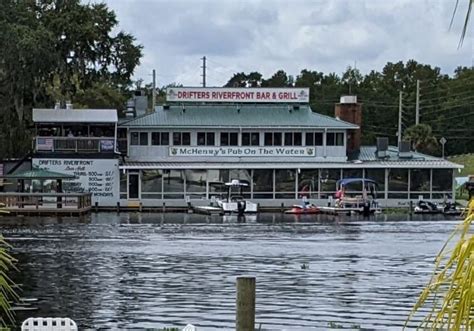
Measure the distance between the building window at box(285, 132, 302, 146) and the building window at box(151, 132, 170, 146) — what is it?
7823 mm

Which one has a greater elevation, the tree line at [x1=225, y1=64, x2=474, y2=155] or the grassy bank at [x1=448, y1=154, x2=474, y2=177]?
the tree line at [x1=225, y1=64, x2=474, y2=155]

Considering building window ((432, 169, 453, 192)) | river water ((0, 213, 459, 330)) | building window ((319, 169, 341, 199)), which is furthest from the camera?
building window ((432, 169, 453, 192))

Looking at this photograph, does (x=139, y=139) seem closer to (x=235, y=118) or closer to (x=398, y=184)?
(x=235, y=118)

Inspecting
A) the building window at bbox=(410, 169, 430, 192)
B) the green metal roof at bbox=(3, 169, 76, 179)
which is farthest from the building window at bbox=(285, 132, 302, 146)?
the green metal roof at bbox=(3, 169, 76, 179)

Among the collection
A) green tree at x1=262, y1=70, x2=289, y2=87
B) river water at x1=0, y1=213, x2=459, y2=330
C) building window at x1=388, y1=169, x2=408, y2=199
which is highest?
green tree at x1=262, y1=70, x2=289, y2=87

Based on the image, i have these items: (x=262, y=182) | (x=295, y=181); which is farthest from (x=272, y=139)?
(x=295, y=181)

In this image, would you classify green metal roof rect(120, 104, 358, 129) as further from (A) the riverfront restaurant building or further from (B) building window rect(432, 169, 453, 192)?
(B) building window rect(432, 169, 453, 192)

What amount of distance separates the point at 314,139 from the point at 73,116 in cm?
1570

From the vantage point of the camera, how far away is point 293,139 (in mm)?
57969

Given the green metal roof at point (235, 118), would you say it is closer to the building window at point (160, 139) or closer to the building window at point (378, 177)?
the building window at point (160, 139)

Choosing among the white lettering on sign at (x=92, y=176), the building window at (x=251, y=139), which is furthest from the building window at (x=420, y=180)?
the white lettering on sign at (x=92, y=176)

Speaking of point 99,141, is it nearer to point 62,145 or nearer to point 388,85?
point 62,145

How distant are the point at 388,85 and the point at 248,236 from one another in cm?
7019

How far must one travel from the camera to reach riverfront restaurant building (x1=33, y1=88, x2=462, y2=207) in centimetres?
5528
